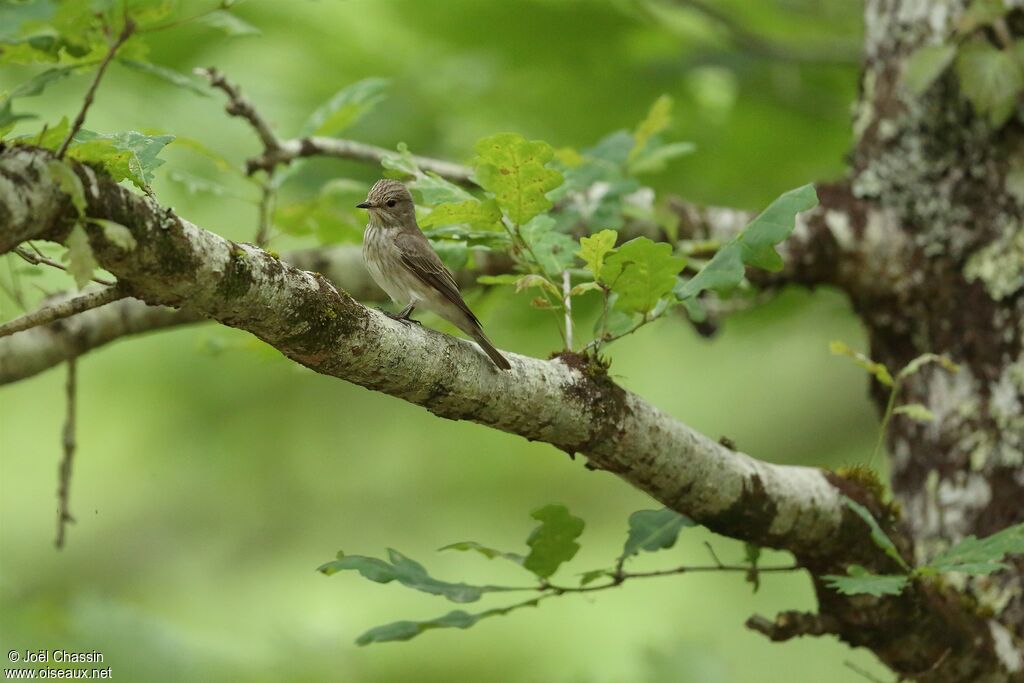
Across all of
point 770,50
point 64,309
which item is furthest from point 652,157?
point 64,309

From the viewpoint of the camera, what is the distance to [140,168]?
228 centimetres

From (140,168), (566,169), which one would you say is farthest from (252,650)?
(140,168)

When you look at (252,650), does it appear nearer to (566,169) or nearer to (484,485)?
(566,169)

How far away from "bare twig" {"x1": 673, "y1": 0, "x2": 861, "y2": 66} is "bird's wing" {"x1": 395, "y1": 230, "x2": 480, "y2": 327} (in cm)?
261

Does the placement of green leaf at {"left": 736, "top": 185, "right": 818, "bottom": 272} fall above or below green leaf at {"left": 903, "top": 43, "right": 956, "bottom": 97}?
below

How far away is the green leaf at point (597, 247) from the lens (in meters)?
2.82

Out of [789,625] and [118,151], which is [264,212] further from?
[789,625]

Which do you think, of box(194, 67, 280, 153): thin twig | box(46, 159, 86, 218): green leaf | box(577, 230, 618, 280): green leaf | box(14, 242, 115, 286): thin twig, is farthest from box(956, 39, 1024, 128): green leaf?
box(46, 159, 86, 218): green leaf

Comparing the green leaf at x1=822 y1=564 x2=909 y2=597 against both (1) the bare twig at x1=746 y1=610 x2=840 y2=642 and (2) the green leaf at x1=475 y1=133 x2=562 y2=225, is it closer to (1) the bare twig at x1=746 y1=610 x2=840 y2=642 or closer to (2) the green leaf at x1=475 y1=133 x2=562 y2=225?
(1) the bare twig at x1=746 y1=610 x2=840 y2=642

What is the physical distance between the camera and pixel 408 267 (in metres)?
3.74

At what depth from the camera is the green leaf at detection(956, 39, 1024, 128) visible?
415 centimetres

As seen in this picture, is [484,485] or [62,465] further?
[484,485]

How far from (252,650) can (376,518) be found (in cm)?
399

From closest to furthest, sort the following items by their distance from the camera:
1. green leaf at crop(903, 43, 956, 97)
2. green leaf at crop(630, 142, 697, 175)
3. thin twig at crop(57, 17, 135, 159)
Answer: thin twig at crop(57, 17, 135, 159)
green leaf at crop(630, 142, 697, 175)
green leaf at crop(903, 43, 956, 97)
